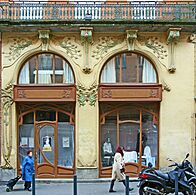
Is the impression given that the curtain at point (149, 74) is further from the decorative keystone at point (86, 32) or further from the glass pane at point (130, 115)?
the decorative keystone at point (86, 32)

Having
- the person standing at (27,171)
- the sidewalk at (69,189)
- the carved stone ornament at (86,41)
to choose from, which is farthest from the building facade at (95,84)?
the person standing at (27,171)

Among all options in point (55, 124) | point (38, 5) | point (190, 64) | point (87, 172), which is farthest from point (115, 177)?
point (38, 5)

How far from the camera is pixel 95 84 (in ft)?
65.0

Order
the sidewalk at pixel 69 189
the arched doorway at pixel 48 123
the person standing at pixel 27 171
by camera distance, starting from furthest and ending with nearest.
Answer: the arched doorway at pixel 48 123
the person standing at pixel 27 171
the sidewalk at pixel 69 189

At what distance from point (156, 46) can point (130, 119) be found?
312cm

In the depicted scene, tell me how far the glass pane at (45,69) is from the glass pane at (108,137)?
287cm

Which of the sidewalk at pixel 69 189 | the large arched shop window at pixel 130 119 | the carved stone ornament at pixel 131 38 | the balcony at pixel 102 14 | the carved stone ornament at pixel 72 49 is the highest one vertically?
the balcony at pixel 102 14

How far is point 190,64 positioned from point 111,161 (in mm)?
5034

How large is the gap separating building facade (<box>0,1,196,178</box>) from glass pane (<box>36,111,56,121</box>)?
1.6 inches

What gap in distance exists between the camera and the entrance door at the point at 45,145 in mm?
20188

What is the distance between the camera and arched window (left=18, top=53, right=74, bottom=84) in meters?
20.2

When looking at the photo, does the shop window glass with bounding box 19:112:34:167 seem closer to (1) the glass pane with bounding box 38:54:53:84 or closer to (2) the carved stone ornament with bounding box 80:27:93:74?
(1) the glass pane with bounding box 38:54:53:84

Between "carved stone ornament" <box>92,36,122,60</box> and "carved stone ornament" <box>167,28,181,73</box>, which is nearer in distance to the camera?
"carved stone ornament" <box>167,28,181,73</box>

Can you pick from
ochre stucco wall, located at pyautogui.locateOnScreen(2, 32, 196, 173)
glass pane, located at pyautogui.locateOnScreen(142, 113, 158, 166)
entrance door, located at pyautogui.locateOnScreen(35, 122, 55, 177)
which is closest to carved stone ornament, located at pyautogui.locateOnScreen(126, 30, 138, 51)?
ochre stucco wall, located at pyautogui.locateOnScreen(2, 32, 196, 173)
